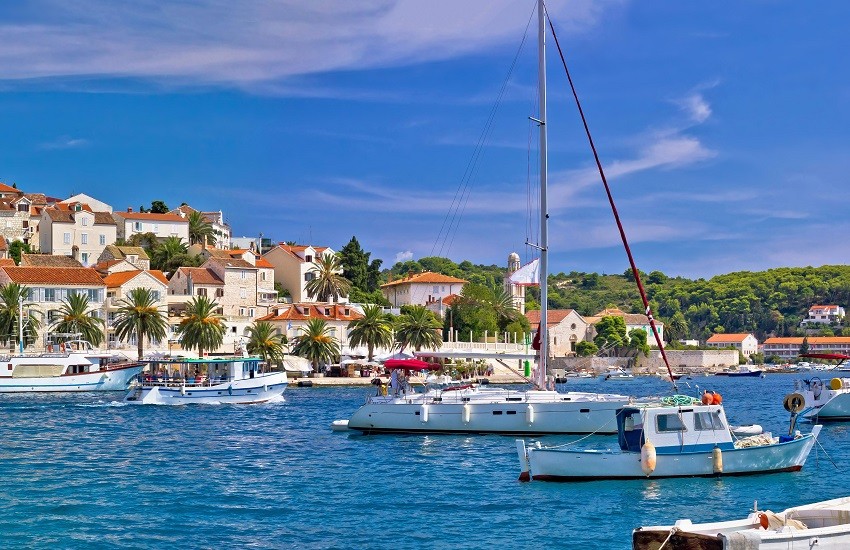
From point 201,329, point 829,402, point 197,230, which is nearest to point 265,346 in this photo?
point 201,329

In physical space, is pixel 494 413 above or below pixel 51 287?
below

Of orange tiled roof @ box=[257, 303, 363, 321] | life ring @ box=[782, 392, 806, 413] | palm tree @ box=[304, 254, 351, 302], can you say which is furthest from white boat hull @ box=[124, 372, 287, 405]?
palm tree @ box=[304, 254, 351, 302]

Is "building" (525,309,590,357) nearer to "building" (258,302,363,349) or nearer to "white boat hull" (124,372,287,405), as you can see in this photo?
"building" (258,302,363,349)

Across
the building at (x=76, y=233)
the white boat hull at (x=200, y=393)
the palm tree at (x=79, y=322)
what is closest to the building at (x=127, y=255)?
the building at (x=76, y=233)

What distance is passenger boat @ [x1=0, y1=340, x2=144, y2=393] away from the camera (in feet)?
252

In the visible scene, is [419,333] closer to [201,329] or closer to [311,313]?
[311,313]

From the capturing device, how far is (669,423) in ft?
97.0

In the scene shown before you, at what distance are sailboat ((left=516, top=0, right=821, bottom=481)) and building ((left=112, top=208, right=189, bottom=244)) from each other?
11259 centimetres

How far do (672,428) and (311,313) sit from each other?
282ft

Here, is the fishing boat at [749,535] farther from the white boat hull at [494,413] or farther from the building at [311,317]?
the building at [311,317]

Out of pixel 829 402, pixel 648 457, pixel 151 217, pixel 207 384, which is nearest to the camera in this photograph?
pixel 648 457

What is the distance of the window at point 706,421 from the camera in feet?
97.7

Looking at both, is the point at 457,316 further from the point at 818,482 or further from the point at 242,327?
the point at 818,482

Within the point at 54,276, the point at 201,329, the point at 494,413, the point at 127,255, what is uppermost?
the point at 127,255
